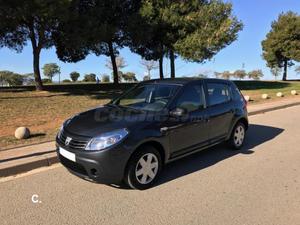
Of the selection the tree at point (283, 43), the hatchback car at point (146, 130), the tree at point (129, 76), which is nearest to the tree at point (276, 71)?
the tree at point (283, 43)

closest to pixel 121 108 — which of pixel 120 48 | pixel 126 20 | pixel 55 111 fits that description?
pixel 55 111

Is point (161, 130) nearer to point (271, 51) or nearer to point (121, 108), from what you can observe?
point (121, 108)

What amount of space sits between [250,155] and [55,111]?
7540 millimetres

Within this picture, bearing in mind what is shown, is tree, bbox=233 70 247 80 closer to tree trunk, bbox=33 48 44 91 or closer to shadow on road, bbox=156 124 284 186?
tree trunk, bbox=33 48 44 91

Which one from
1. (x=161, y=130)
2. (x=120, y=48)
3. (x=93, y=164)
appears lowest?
(x=93, y=164)

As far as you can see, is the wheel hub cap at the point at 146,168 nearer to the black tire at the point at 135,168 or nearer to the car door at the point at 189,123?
the black tire at the point at 135,168

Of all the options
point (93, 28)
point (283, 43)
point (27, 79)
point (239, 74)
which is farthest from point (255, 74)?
point (93, 28)

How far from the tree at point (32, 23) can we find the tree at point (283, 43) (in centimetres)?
Result: 3012

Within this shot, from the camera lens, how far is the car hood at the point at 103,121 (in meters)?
4.36

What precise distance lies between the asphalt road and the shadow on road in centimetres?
2

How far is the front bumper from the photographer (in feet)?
13.5

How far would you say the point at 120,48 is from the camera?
27375 mm

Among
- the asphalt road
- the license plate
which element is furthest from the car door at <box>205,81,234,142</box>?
the license plate

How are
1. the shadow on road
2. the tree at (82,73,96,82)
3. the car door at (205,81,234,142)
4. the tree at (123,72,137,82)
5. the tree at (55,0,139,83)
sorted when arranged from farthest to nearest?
1. the tree at (123,72,137,82)
2. the tree at (82,73,96,82)
3. the tree at (55,0,139,83)
4. the car door at (205,81,234,142)
5. the shadow on road
